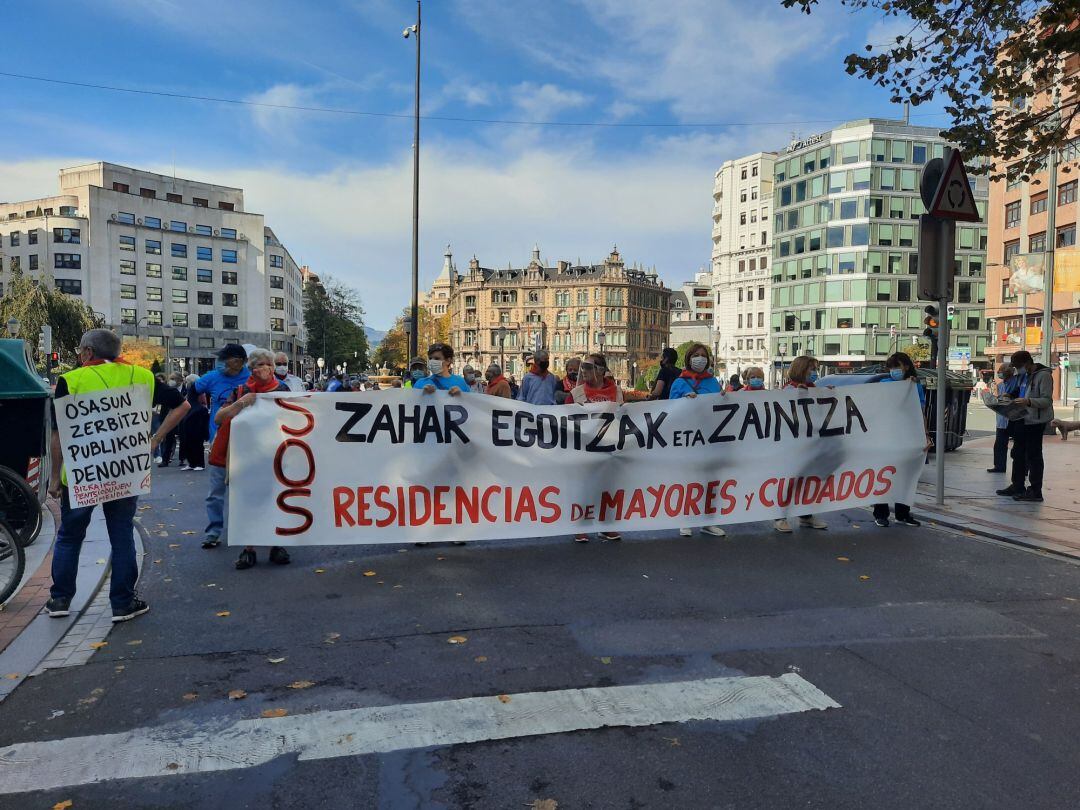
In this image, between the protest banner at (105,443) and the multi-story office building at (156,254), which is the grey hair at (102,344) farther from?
the multi-story office building at (156,254)

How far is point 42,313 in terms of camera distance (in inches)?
2025

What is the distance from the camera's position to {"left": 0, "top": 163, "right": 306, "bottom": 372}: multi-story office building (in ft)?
269

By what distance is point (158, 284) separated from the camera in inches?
3393

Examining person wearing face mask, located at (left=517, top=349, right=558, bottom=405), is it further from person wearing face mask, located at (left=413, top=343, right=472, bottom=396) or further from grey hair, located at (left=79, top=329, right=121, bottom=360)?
grey hair, located at (left=79, top=329, right=121, bottom=360)

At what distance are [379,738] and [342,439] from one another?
3708 millimetres

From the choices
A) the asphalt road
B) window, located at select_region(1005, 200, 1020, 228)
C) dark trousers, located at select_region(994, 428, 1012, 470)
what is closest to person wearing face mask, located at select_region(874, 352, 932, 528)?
the asphalt road

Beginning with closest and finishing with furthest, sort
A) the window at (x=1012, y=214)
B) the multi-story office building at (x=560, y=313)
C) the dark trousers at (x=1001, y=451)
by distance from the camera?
Result: 1. the dark trousers at (x=1001, y=451)
2. the window at (x=1012, y=214)
3. the multi-story office building at (x=560, y=313)

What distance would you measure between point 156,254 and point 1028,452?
90161mm

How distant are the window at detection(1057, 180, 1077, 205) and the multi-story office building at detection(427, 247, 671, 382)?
9307cm

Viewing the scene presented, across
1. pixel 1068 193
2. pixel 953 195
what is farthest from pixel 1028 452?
pixel 1068 193

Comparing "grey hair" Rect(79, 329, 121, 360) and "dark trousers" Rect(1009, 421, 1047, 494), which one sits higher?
"grey hair" Rect(79, 329, 121, 360)

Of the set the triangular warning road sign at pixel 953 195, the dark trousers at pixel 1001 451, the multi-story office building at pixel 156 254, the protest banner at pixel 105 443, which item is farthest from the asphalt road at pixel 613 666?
the multi-story office building at pixel 156 254

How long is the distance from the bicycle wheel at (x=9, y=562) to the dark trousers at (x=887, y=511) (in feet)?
25.3

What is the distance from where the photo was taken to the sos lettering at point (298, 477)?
673cm
